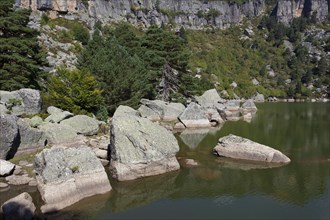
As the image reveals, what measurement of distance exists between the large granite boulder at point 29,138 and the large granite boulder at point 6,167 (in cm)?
331

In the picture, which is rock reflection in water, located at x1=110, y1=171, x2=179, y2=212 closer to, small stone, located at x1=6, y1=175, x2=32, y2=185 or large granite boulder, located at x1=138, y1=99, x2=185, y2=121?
small stone, located at x1=6, y1=175, x2=32, y2=185

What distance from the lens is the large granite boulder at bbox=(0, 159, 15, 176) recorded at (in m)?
23.6

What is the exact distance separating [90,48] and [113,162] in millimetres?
36829

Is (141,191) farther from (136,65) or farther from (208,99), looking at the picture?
(208,99)

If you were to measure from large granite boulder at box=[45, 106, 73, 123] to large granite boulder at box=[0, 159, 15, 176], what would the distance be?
9.44 meters

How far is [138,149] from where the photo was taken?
25828 mm

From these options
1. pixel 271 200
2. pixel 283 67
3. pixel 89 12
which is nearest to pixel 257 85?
pixel 283 67

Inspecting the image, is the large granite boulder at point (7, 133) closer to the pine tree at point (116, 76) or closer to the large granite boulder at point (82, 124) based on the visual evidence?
the large granite boulder at point (82, 124)

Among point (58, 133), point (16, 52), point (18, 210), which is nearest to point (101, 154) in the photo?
point (58, 133)

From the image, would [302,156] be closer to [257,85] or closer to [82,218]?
[82,218]

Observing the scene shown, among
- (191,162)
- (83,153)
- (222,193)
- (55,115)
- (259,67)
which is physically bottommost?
(222,193)

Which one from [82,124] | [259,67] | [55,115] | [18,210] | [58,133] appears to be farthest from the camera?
[259,67]

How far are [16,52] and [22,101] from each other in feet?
29.8

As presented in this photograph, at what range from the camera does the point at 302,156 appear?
34.1 metres
